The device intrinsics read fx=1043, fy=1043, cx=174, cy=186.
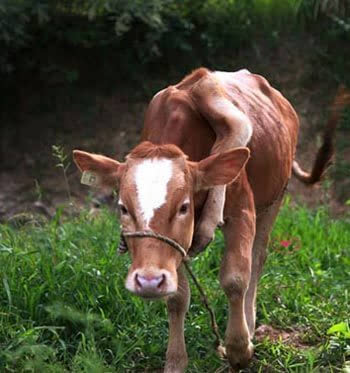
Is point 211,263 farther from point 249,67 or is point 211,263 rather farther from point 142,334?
point 249,67

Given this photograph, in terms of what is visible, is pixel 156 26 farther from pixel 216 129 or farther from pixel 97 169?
pixel 97 169

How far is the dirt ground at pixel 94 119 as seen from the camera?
420 inches

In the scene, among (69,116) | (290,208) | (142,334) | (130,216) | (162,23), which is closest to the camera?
(130,216)

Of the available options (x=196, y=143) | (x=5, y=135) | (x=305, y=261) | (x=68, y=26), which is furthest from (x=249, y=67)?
(x=196, y=143)

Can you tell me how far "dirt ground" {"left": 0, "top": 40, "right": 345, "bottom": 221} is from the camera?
35.0 feet

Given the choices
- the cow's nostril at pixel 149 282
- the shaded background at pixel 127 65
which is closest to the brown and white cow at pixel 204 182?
the cow's nostril at pixel 149 282

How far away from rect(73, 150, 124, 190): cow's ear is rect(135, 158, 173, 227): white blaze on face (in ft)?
0.85

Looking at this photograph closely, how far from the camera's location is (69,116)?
1113cm

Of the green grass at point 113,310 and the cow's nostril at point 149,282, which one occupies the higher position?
the cow's nostril at point 149,282

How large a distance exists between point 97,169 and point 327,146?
2.79 m

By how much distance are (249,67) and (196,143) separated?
6195 mm

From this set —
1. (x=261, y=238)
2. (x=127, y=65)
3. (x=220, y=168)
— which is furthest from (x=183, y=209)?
(x=127, y=65)

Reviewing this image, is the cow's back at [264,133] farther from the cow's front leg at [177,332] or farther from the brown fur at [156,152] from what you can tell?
the brown fur at [156,152]

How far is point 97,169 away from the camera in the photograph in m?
4.85
